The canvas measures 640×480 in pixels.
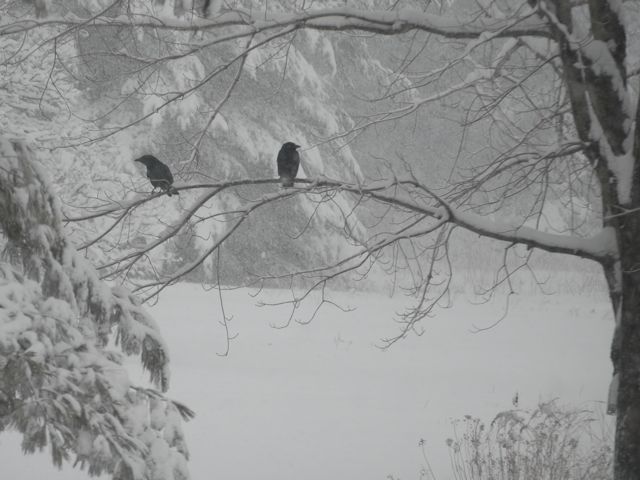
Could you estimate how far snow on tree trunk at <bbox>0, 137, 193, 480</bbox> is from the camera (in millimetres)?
1856

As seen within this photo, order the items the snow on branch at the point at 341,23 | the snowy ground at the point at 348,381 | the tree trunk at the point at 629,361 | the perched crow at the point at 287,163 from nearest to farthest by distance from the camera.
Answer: the tree trunk at the point at 629,361
the snow on branch at the point at 341,23
the perched crow at the point at 287,163
the snowy ground at the point at 348,381

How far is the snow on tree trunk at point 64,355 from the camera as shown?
1.86m

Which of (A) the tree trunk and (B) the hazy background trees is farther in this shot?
(B) the hazy background trees

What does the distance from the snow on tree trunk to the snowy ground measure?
3146 millimetres

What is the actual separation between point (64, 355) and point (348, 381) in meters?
6.43

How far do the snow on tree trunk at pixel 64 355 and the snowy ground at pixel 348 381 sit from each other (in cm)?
315

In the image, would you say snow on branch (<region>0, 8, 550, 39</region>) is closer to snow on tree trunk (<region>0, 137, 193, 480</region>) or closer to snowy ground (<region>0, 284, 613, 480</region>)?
snow on tree trunk (<region>0, 137, 193, 480</region>)

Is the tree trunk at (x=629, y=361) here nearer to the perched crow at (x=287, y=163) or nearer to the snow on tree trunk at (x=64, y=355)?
the perched crow at (x=287, y=163)

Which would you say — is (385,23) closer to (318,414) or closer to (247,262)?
(318,414)

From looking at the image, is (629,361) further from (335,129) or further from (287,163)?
(335,129)

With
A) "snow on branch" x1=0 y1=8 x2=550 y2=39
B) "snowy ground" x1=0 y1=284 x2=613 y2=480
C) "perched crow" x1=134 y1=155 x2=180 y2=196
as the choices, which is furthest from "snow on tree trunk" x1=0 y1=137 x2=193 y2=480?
"snowy ground" x1=0 y1=284 x2=613 y2=480

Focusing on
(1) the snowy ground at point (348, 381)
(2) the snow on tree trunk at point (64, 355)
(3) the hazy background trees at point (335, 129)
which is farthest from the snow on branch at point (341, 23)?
(1) the snowy ground at point (348, 381)

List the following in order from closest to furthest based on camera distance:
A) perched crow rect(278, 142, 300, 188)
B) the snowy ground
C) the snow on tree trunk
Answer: the snow on tree trunk < perched crow rect(278, 142, 300, 188) < the snowy ground

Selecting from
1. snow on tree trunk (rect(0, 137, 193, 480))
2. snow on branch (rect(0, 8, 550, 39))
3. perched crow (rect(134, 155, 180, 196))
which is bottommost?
snow on tree trunk (rect(0, 137, 193, 480))
